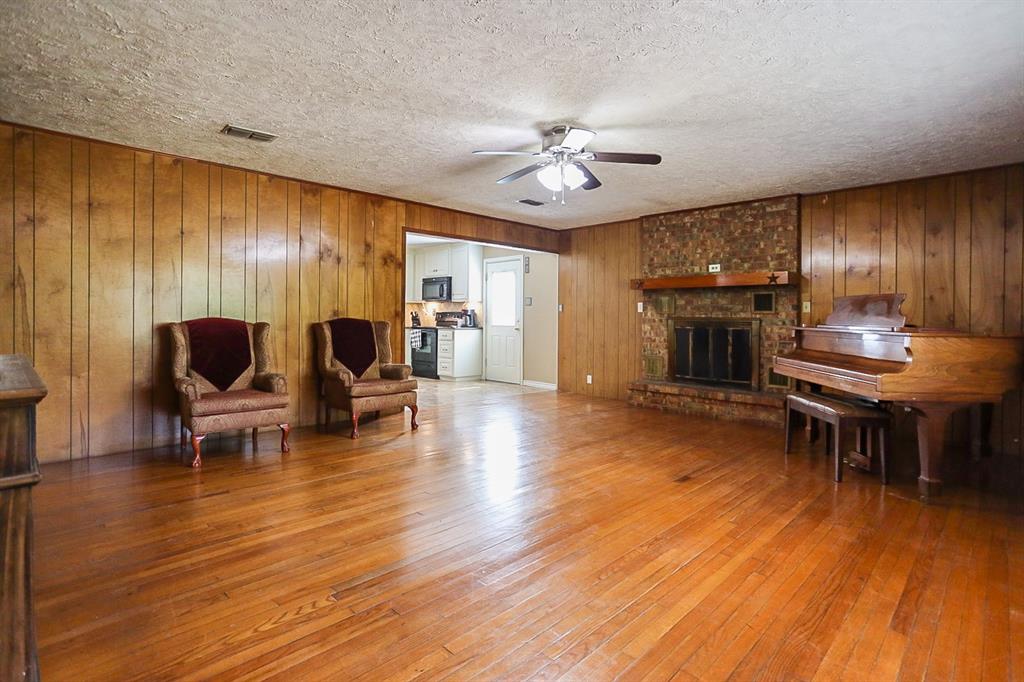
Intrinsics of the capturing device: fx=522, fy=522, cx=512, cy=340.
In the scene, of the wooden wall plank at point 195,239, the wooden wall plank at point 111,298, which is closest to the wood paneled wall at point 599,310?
the wooden wall plank at point 195,239

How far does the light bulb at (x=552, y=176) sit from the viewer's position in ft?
12.5

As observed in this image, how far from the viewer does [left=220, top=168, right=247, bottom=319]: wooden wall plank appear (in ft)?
15.1

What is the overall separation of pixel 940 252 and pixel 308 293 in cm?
586

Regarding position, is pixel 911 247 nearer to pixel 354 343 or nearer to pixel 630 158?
pixel 630 158

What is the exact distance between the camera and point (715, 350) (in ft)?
19.9

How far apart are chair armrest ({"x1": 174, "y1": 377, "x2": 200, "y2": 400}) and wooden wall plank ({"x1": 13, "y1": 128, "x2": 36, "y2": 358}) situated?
0.95 m

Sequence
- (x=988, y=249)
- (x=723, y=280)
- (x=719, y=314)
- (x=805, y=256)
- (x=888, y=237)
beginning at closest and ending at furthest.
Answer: (x=988, y=249), (x=888, y=237), (x=805, y=256), (x=723, y=280), (x=719, y=314)

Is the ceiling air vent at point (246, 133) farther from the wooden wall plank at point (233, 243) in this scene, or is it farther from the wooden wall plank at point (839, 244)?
the wooden wall plank at point (839, 244)

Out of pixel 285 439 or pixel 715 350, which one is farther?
pixel 715 350

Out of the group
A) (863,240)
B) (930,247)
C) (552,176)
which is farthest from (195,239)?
(930,247)

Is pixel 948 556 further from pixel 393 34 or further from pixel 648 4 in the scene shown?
pixel 393 34

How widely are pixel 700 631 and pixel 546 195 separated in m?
4.59

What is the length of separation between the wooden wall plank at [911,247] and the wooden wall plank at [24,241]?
709 cm

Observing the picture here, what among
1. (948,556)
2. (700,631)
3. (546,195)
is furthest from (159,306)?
(948,556)
